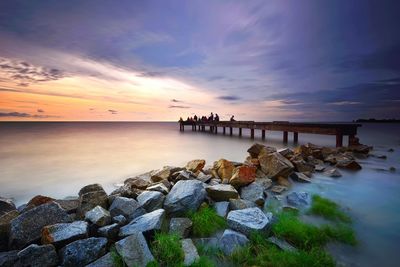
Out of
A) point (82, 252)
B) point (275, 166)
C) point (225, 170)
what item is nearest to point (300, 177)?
point (275, 166)

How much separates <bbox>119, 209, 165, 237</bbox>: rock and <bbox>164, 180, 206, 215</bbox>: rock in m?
0.55

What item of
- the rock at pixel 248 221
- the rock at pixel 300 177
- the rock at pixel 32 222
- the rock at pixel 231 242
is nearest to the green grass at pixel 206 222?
Result: the rock at pixel 248 221

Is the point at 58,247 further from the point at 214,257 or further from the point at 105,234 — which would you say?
the point at 214,257

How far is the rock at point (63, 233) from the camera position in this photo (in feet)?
9.15

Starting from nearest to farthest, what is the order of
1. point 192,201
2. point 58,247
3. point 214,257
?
point 58,247 → point 214,257 → point 192,201

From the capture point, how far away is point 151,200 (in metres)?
4.09

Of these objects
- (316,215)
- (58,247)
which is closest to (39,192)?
(58,247)

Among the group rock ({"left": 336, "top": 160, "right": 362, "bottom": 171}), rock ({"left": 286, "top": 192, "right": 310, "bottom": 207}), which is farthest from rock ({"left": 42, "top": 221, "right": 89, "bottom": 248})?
rock ({"left": 336, "top": 160, "right": 362, "bottom": 171})

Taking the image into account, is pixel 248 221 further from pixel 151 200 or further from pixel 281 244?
pixel 151 200

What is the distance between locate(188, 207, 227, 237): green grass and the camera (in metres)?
3.58

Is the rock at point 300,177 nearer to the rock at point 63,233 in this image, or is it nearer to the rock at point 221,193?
the rock at point 221,193

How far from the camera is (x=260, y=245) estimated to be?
9.97 feet

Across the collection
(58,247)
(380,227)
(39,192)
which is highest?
(58,247)

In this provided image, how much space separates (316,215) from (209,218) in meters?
2.22
